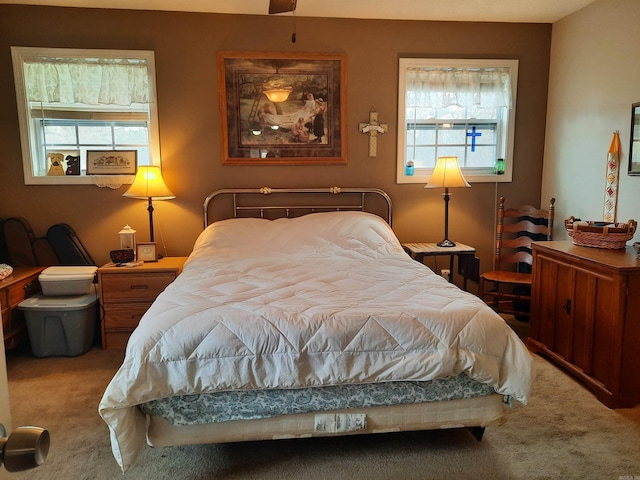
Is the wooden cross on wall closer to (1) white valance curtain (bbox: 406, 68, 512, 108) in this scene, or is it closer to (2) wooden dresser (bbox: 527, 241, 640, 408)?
(1) white valance curtain (bbox: 406, 68, 512, 108)

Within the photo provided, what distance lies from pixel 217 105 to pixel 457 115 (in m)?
2.13

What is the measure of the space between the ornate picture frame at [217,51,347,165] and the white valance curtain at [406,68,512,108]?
65 centimetres

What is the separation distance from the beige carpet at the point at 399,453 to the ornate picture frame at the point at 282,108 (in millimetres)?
2311

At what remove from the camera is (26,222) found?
3.67 meters

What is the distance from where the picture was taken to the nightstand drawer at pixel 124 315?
329 centimetres

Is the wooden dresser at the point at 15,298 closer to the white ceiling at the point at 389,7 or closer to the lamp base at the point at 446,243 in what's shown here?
the white ceiling at the point at 389,7

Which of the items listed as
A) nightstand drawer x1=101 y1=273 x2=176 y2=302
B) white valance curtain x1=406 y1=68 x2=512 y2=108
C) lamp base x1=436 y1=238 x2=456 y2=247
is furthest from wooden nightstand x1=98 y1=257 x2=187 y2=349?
white valance curtain x1=406 y1=68 x2=512 y2=108

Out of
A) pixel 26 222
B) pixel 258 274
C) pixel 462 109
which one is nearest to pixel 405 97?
pixel 462 109

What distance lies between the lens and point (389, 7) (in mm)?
3520

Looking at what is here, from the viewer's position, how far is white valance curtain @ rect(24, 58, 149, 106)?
357 centimetres

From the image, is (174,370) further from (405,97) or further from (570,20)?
(570,20)

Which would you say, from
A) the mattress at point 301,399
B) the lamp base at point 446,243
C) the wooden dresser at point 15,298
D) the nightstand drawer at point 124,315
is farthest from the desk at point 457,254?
the wooden dresser at point 15,298

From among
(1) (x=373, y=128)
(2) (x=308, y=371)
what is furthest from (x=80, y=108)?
(2) (x=308, y=371)

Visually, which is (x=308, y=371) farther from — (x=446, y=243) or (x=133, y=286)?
(x=446, y=243)
